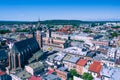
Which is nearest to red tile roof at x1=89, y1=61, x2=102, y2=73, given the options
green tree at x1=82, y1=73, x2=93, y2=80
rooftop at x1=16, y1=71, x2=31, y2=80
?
green tree at x1=82, y1=73, x2=93, y2=80

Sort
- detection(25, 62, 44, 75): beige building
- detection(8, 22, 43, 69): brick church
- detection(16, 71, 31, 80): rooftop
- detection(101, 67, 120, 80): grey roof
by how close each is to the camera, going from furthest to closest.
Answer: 1. detection(8, 22, 43, 69): brick church
2. detection(25, 62, 44, 75): beige building
3. detection(16, 71, 31, 80): rooftop
4. detection(101, 67, 120, 80): grey roof

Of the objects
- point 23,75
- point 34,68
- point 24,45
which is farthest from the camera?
point 24,45

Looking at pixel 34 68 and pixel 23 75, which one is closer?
pixel 23 75

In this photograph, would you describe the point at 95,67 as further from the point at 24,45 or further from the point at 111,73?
the point at 24,45

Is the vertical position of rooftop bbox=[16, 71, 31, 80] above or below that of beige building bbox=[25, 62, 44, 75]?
below

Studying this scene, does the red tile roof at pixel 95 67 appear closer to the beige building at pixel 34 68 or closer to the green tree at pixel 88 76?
the green tree at pixel 88 76

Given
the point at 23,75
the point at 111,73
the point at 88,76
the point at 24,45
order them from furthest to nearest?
the point at 24,45 < the point at 23,75 < the point at 88,76 < the point at 111,73

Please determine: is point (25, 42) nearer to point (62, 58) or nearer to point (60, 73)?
point (62, 58)

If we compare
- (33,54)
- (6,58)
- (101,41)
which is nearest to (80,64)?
(33,54)

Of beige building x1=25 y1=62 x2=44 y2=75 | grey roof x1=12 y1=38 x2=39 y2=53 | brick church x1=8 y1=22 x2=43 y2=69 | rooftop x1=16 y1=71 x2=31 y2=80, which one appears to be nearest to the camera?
rooftop x1=16 y1=71 x2=31 y2=80

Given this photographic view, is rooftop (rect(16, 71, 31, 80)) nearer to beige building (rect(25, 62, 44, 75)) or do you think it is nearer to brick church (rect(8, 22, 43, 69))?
beige building (rect(25, 62, 44, 75))

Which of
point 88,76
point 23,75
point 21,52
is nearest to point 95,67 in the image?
point 88,76
